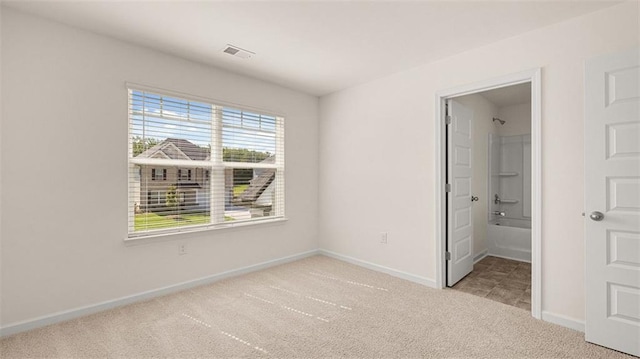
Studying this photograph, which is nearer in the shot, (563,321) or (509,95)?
(563,321)

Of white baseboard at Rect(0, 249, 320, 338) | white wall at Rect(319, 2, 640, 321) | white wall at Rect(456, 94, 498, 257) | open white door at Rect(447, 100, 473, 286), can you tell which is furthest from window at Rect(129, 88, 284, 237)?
white wall at Rect(456, 94, 498, 257)

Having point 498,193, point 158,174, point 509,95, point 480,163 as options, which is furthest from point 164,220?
point 498,193

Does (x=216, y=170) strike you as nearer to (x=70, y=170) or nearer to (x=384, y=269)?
(x=70, y=170)

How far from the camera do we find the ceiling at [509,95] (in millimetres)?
4274

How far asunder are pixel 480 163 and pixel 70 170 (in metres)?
5.14

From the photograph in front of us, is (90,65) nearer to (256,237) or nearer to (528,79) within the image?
(256,237)

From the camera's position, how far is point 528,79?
8.63 ft

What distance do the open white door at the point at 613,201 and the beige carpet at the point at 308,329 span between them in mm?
249

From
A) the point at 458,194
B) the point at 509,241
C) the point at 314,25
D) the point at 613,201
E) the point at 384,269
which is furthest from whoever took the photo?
the point at 509,241

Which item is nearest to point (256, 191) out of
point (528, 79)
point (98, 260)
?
point (98, 260)

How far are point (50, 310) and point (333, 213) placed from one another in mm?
3225

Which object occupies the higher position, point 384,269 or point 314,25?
point 314,25

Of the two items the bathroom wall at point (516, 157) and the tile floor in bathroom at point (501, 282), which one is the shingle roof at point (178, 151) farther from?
the bathroom wall at point (516, 157)

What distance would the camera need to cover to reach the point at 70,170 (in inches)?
101
